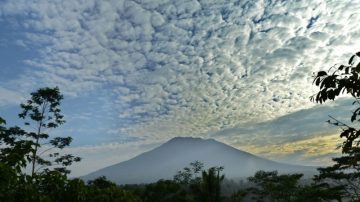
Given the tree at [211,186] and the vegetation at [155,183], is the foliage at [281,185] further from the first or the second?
the tree at [211,186]

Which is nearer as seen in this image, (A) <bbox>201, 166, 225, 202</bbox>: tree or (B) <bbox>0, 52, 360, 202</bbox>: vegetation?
(B) <bbox>0, 52, 360, 202</bbox>: vegetation

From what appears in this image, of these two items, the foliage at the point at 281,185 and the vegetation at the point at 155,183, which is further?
the foliage at the point at 281,185

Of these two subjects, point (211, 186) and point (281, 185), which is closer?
point (211, 186)

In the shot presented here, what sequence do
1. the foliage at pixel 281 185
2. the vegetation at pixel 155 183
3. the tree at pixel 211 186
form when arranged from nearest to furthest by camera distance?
1. the vegetation at pixel 155 183
2. the tree at pixel 211 186
3. the foliage at pixel 281 185

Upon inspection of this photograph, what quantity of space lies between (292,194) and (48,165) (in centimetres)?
3170

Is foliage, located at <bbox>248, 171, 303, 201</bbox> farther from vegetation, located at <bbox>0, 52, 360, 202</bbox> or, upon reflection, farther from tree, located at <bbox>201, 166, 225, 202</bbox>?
→ tree, located at <bbox>201, 166, 225, 202</bbox>

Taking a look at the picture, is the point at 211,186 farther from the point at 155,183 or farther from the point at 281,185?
the point at 281,185

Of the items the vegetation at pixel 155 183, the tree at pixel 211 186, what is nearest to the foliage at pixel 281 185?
the vegetation at pixel 155 183

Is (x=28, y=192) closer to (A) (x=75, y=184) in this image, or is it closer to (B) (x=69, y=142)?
(A) (x=75, y=184)

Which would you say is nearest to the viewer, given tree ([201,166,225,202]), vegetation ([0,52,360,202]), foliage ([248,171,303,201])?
vegetation ([0,52,360,202])

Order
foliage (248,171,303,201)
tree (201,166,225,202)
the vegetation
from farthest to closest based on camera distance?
foliage (248,171,303,201)
tree (201,166,225,202)
the vegetation

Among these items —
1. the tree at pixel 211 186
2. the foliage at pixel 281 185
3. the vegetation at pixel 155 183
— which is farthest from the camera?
the foliage at pixel 281 185

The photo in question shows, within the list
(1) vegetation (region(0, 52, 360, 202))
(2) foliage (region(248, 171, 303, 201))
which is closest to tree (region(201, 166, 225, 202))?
(1) vegetation (region(0, 52, 360, 202))

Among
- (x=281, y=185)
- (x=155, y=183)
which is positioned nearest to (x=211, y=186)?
(x=155, y=183)
